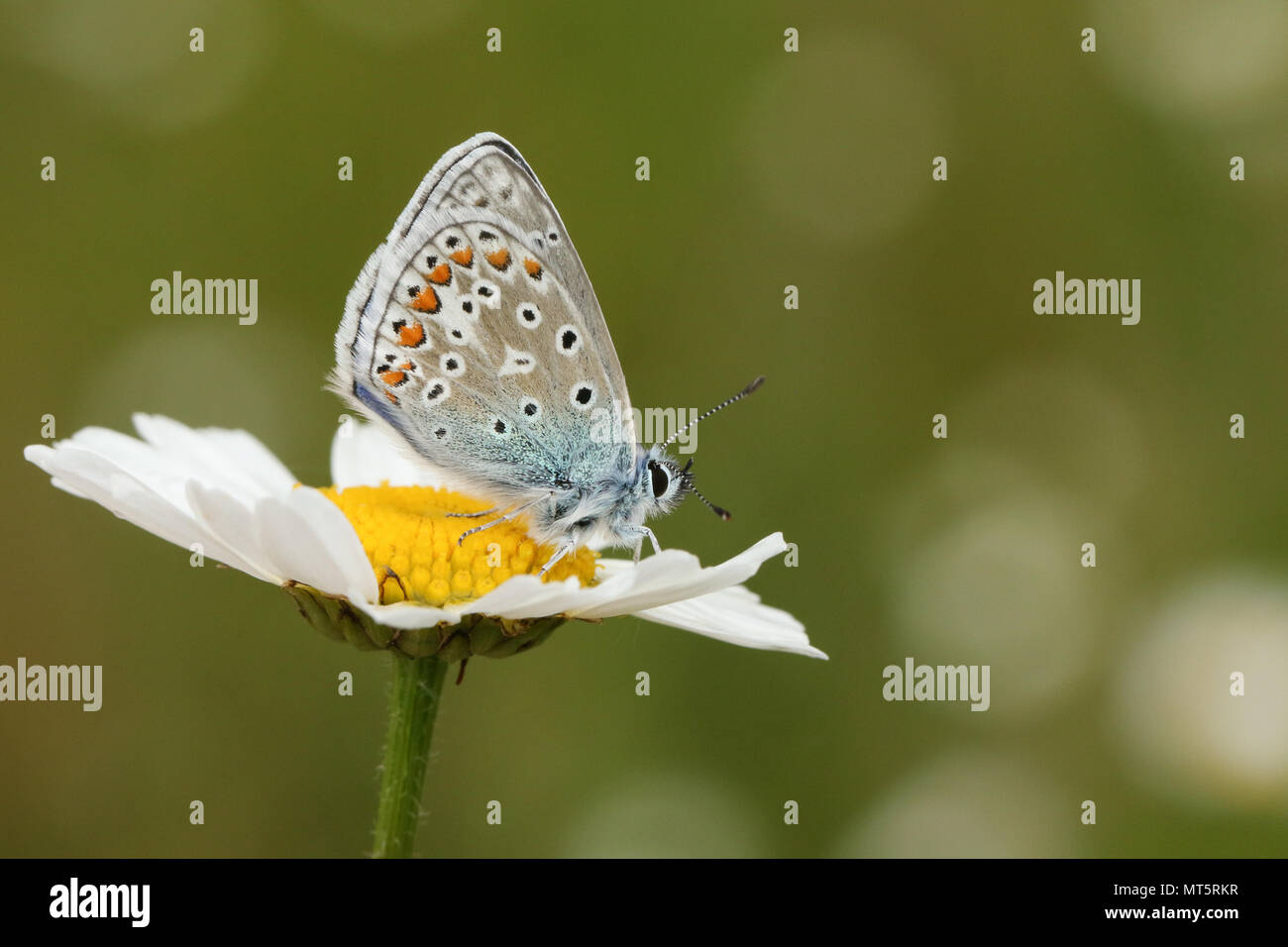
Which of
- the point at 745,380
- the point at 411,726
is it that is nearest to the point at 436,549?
the point at 411,726

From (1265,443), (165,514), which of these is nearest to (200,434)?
(165,514)

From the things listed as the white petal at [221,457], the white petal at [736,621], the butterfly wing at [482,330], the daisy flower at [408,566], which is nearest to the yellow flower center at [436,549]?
the daisy flower at [408,566]

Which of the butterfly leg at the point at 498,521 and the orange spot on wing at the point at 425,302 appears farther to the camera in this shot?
the orange spot on wing at the point at 425,302

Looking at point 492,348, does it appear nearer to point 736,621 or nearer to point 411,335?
point 411,335

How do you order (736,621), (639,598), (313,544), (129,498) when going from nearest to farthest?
1. (313,544)
2. (129,498)
3. (639,598)
4. (736,621)

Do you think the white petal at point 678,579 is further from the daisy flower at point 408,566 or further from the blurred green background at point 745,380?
the blurred green background at point 745,380

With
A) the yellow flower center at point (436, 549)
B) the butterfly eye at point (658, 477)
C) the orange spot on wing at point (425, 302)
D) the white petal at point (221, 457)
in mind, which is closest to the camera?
the yellow flower center at point (436, 549)

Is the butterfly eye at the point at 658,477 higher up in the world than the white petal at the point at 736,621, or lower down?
higher up
